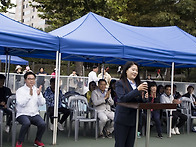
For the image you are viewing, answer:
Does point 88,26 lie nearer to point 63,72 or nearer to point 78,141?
point 78,141

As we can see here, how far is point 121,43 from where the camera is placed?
6457 millimetres

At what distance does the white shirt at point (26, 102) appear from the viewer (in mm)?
5335

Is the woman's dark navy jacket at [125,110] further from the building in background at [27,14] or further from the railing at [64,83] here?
the building in background at [27,14]

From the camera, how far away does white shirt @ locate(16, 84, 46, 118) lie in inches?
210

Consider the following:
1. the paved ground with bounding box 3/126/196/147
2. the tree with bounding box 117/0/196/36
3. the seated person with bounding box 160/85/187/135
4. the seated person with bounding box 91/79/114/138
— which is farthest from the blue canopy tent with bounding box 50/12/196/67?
the tree with bounding box 117/0/196/36

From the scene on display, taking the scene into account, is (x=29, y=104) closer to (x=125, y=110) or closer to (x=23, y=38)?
(x=23, y=38)

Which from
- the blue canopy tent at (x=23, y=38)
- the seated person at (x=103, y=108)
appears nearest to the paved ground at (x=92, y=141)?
the seated person at (x=103, y=108)

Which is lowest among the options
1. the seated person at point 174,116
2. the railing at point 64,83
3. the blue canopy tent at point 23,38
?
the seated person at point 174,116

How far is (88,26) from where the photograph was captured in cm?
711

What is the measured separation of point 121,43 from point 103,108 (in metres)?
1.69

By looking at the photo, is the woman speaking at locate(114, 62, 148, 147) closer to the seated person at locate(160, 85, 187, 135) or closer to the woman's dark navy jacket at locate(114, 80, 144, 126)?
the woman's dark navy jacket at locate(114, 80, 144, 126)

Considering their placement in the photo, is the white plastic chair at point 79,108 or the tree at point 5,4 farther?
the tree at point 5,4

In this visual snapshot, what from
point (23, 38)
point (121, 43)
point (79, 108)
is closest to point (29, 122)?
point (23, 38)

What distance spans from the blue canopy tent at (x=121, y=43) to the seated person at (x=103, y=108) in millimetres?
960
